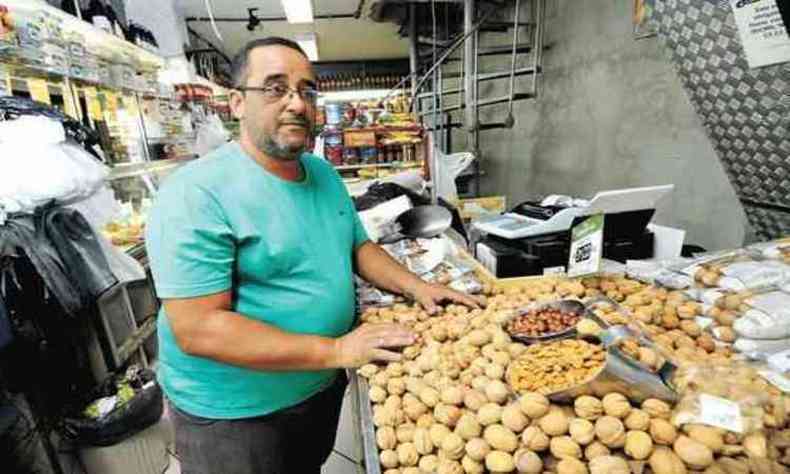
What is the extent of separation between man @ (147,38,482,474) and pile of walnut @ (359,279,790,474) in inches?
4.7

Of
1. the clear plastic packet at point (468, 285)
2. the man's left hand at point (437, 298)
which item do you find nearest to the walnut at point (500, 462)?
the man's left hand at point (437, 298)

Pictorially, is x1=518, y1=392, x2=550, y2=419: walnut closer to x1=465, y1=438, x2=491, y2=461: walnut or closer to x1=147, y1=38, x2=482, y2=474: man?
x1=465, y1=438, x2=491, y2=461: walnut

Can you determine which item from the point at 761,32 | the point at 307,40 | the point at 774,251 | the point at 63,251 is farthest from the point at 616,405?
the point at 307,40

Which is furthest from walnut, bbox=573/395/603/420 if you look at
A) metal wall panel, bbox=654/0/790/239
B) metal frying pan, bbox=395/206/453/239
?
metal frying pan, bbox=395/206/453/239

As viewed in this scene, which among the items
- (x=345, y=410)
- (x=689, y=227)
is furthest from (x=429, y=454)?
(x=689, y=227)

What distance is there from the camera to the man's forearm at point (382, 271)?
1332 mm

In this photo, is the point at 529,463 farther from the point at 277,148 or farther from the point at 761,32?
the point at 761,32

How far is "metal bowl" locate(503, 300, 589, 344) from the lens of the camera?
0.89 metres

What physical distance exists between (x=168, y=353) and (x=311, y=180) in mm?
586

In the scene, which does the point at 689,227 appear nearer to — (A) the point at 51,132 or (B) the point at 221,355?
(B) the point at 221,355

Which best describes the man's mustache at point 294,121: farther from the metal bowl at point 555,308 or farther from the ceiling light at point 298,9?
the ceiling light at point 298,9

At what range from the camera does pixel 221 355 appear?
0.93 m

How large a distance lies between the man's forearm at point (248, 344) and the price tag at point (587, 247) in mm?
731

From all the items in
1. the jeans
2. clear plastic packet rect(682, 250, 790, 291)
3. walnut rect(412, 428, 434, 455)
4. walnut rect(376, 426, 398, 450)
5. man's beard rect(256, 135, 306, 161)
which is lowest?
the jeans
